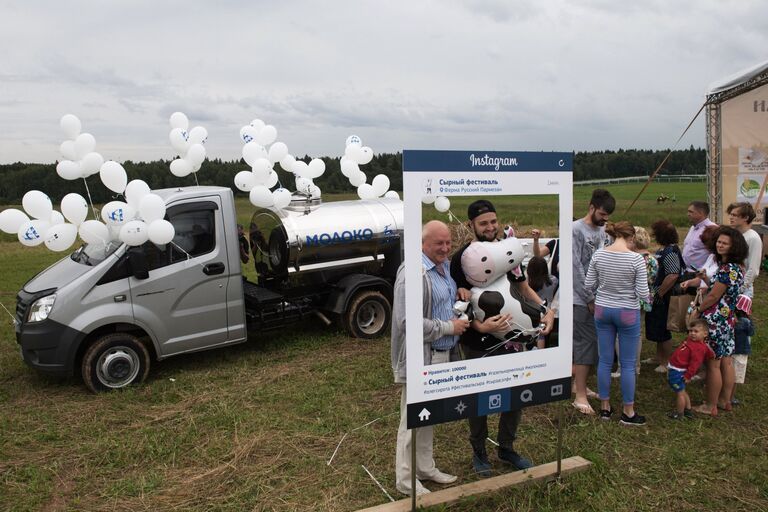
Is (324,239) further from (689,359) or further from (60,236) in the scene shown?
(689,359)

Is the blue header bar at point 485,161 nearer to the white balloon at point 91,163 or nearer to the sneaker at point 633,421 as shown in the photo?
the sneaker at point 633,421

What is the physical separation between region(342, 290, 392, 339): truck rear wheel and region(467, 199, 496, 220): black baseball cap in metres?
4.47

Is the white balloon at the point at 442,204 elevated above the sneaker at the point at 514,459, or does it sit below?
above

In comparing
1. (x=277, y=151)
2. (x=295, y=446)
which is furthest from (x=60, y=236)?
(x=295, y=446)

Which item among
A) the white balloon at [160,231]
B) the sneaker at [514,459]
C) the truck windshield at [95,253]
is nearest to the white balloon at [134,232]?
the white balloon at [160,231]

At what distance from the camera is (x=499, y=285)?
361cm

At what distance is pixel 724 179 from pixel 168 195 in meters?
12.4

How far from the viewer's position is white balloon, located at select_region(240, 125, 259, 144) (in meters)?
7.62

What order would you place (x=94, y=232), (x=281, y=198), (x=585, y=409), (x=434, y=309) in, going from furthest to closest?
(x=281, y=198) < (x=94, y=232) < (x=585, y=409) < (x=434, y=309)

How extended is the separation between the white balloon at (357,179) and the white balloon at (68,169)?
3.59 metres

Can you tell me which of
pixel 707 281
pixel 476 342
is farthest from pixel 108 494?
pixel 707 281

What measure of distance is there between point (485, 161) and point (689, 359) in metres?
2.94

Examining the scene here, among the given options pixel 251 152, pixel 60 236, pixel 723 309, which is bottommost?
pixel 723 309

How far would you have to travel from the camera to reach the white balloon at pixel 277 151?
7.78 meters
